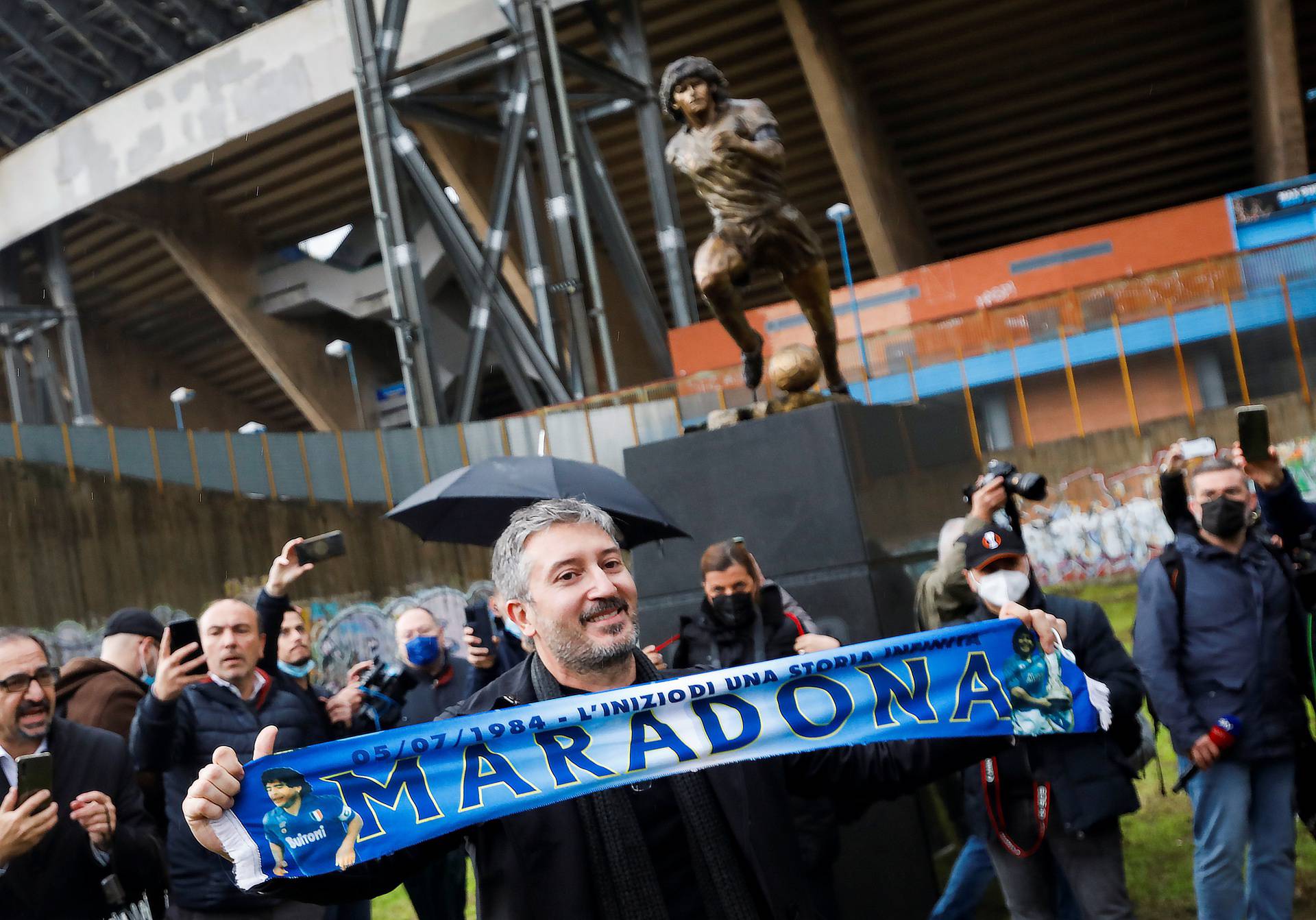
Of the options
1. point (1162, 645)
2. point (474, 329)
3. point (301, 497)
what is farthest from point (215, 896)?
point (474, 329)

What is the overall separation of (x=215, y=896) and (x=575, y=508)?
2305mm

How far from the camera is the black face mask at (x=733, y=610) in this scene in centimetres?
436

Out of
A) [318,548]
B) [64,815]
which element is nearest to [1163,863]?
[318,548]

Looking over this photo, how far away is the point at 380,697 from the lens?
203 inches

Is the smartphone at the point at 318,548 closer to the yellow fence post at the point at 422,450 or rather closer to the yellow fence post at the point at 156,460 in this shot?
the yellow fence post at the point at 156,460

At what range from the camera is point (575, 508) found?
2.63 metres

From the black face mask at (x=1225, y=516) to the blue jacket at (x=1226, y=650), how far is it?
8 cm

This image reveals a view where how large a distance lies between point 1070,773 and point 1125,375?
52.2ft

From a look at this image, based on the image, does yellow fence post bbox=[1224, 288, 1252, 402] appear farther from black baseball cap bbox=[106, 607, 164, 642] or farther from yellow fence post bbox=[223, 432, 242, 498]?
black baseball cap bbox=[106, 607, 164, 642]

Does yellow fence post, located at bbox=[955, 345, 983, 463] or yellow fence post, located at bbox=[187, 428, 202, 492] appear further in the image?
yellow fence post, located at bbox=[955, 345, 983, 463]

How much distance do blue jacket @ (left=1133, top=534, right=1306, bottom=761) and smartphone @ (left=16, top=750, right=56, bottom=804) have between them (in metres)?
3.41

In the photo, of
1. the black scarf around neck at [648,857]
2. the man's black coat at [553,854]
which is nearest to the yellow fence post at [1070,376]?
the man's black coat at [553,854]

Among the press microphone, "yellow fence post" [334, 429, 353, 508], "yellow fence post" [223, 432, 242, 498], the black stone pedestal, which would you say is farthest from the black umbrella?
"yellow fence post" [334, 429, 353, 508]

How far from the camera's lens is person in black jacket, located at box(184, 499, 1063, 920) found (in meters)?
2.31
